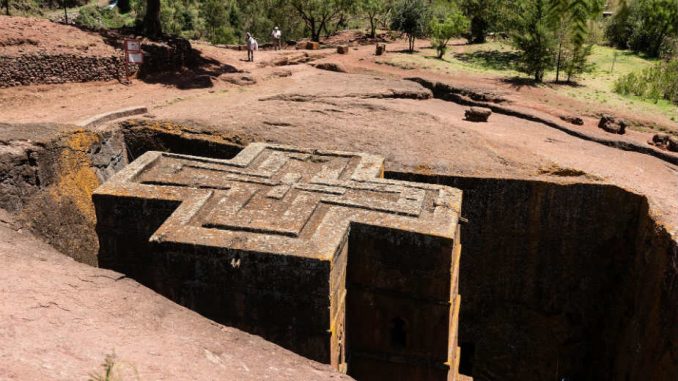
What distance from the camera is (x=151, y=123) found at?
1160 cm

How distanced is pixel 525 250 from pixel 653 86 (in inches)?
439

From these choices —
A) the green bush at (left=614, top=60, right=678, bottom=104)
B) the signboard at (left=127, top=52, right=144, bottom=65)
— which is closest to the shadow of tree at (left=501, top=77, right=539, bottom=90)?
Result: the green bush at (left=614, top=60, right=678, bottom=104)

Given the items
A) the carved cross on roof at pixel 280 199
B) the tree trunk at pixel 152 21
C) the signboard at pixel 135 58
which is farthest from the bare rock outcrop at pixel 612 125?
the tree trunk at pixel 152 21

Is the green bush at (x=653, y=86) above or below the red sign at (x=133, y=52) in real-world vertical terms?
below

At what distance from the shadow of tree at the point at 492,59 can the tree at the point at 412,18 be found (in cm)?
202

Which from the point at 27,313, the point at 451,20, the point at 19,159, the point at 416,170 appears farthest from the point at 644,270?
the point at 451,20

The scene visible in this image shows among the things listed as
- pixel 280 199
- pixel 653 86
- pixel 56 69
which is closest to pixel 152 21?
pixel 56 69

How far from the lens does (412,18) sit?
24203mm

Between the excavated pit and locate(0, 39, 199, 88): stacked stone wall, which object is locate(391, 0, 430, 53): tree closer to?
locate(0, 39, 199, 88): stacked stone wall

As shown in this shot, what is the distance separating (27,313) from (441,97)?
12.7 meters

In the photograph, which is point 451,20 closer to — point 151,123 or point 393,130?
point 393,130

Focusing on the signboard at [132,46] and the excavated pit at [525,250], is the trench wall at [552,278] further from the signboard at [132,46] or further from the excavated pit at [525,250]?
the signboard at [132,46]

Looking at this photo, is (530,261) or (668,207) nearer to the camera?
(668,207)

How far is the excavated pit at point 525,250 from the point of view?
8.88 m
